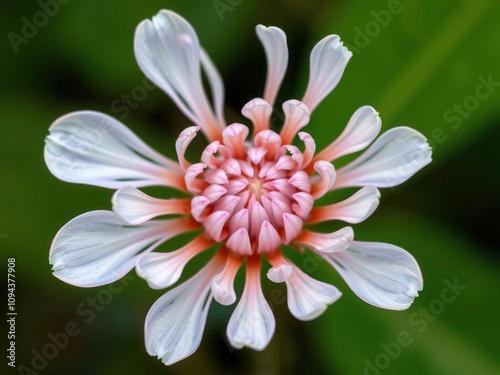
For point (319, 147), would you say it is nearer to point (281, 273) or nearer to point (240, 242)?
point (240, 242)

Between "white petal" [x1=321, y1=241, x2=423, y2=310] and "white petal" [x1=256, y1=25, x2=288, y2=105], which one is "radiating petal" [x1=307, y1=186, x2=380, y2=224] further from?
"white petal" [x1=256, y1=25, x2=288, y2=105]

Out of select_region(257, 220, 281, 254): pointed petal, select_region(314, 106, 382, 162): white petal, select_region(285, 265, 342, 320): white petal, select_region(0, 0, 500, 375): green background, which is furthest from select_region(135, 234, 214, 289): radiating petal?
select_region(0, 0, 500, 375): green background

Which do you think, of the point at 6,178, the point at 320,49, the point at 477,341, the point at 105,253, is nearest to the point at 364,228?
the point at 477,341

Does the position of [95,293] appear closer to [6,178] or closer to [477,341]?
[6,178]

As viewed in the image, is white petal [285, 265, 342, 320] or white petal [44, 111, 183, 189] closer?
white petal [285, 265, 342, 320]

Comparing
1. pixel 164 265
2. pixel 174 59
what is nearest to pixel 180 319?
pixel 164 265

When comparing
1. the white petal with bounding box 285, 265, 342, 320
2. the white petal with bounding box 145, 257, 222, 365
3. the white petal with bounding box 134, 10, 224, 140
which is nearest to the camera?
the white petal with bounding box 285, 265, 342, 320

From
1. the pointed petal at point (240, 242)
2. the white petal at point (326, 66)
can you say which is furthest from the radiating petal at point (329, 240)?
the white petal at point (326, 66)

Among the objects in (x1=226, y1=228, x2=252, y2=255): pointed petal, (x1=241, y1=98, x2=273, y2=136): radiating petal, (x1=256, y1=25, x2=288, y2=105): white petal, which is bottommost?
(x1=226, y1=228, x2=252, y2=255): pointed petal
